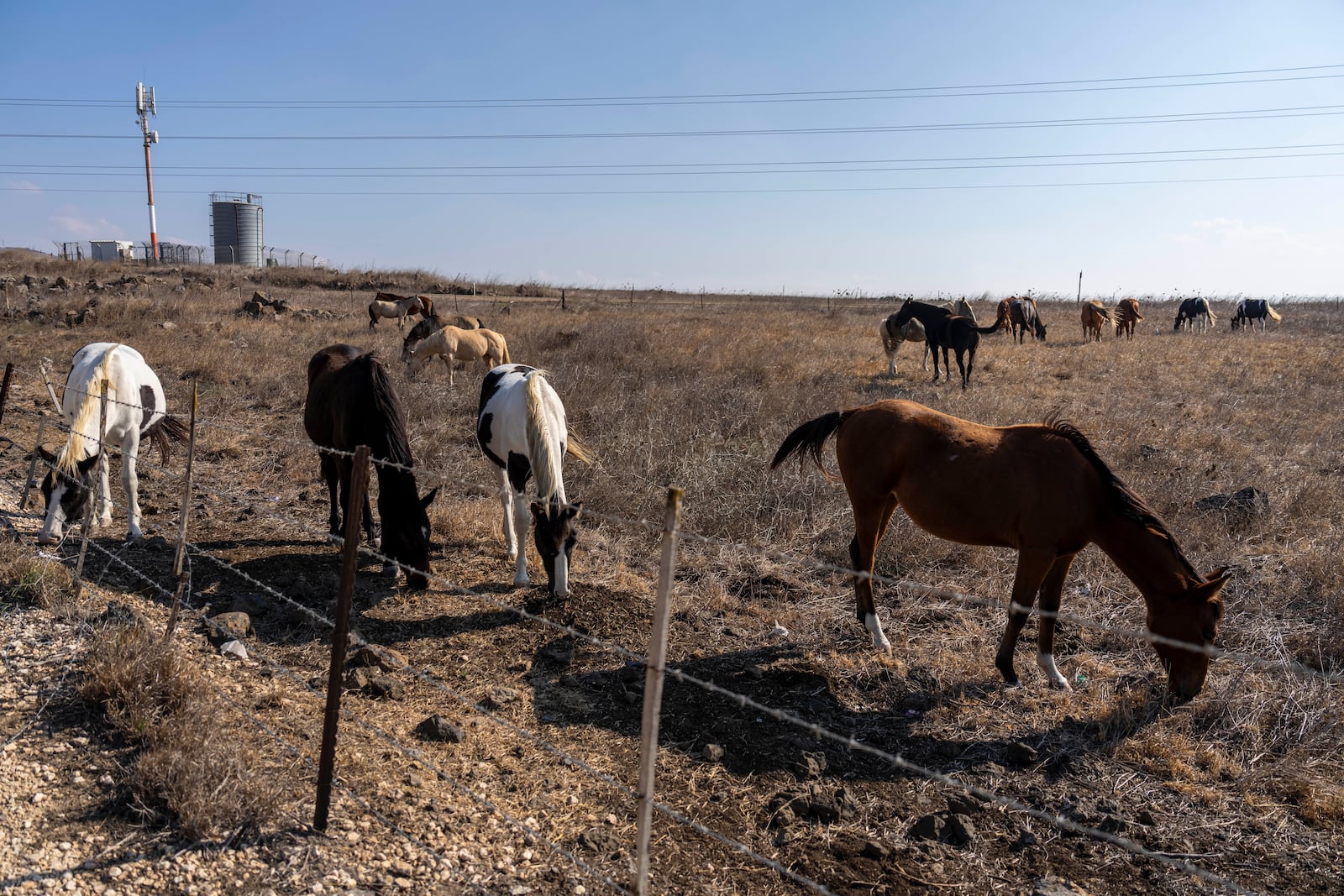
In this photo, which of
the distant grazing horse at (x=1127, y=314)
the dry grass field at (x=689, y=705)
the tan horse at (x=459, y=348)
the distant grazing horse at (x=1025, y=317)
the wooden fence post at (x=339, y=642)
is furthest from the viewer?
the distant grazing horse at (x=1127, y=314)

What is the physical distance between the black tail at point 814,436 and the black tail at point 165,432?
5769 millimetres

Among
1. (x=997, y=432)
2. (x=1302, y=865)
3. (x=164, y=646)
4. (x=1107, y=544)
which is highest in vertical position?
(x=997, y=432)

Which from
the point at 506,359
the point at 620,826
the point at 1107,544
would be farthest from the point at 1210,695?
the point at 506,359

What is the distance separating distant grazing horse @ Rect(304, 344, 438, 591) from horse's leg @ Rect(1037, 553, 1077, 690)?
3.94 m

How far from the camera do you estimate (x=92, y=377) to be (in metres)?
6.68

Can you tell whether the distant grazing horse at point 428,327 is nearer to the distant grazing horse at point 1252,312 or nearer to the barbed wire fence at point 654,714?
the barbed wire fence at point 654,714

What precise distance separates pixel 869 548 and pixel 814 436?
0.89m

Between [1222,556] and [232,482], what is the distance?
9.60 metres

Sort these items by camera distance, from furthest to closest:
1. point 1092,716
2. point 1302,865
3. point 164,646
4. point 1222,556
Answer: point 1222,556, point 1092,716, point 164,646, point 1302,865

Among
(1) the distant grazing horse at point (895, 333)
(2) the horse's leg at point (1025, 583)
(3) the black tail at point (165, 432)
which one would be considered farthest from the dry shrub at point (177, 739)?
(1) the distant grazing horse at point (895, 333)

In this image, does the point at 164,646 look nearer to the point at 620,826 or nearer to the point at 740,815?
the point at 620,826

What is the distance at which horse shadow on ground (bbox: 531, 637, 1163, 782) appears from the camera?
4164 millimetres

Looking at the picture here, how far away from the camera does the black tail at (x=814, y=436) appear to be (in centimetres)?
580

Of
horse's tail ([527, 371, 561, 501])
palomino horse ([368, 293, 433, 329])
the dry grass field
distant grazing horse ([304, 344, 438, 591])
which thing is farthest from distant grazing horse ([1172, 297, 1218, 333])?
distant grazing horse ([304, 344, 438, 591])
